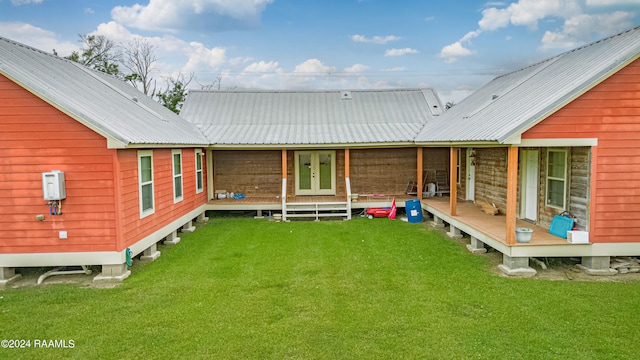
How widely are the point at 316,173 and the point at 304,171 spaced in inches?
18.9

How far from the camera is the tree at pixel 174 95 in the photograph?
30.2m

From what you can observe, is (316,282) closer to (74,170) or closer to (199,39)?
(74,170)

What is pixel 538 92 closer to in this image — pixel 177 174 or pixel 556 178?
pixel 556 178

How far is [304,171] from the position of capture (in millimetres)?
15781

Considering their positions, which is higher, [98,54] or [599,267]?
[98,54]

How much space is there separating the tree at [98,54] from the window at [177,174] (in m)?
19.7

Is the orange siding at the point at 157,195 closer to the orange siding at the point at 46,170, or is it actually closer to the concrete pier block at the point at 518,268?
the orange siding at the point at 46,170

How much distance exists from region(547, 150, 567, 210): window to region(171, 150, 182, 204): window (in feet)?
30.6

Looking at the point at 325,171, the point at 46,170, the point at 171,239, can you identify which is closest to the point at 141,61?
the point at 325,171

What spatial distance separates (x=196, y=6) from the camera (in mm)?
20281

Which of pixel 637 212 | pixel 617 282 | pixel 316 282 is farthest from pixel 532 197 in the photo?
pixel 316 282

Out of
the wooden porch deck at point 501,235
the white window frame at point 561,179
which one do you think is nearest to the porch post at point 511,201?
the wooden porch deck at point 501,235

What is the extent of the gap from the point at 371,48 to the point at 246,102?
58.7ft

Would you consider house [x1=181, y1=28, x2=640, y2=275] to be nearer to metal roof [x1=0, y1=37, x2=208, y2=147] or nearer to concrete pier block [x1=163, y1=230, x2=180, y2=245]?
concrete pier block [x1=163, y1=230, x2=180, y2=245]
